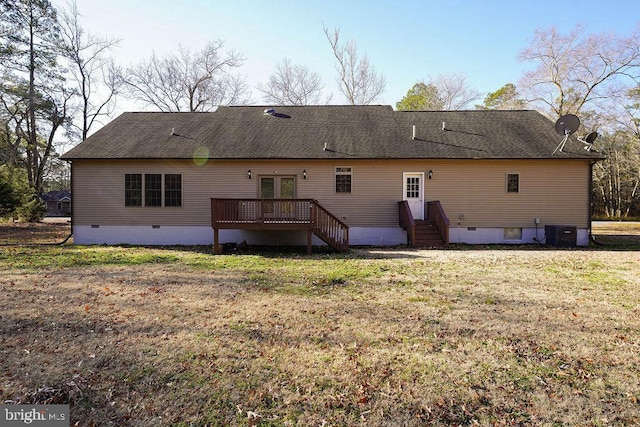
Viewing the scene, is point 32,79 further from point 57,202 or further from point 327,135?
point 57,202

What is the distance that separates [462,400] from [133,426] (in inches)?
105

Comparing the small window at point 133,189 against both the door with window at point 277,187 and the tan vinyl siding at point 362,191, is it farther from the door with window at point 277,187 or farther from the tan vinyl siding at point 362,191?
the door with window at point 277,187

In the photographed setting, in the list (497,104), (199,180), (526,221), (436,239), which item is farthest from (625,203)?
(199,180)

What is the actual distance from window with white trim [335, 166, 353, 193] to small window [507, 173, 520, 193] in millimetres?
6001

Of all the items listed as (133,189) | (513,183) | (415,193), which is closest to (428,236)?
(415,193)

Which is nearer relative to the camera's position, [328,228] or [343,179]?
[328,228]

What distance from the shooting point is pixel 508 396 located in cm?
309

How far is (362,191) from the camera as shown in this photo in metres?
13.4

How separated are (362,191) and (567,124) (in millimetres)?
8227

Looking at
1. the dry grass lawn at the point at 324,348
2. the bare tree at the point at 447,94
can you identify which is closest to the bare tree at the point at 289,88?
the bare tree at the point at 447,94

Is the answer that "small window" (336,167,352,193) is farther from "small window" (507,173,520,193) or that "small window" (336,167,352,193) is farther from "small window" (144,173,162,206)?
"small window" (144,173,162,206)

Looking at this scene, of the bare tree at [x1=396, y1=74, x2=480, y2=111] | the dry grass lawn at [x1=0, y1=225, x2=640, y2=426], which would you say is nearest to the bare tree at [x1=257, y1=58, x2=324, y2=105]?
the bare tree at [x1=396, y1=74, x2=480, y2=111]

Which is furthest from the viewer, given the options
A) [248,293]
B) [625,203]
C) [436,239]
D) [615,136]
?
[625,203]

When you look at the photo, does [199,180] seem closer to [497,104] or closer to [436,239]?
[436,239]
